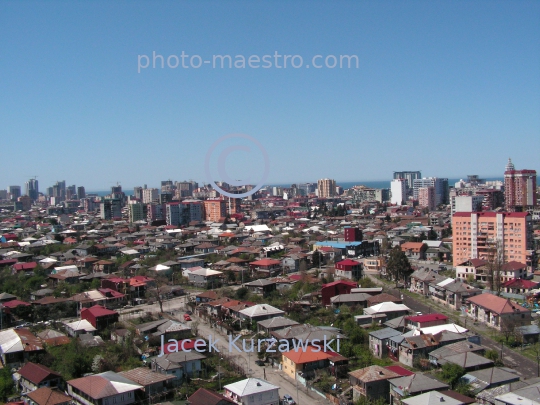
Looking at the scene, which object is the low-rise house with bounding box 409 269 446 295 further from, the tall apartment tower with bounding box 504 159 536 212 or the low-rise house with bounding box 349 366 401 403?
the tall apartment tower with bounding box 504 159 536 212

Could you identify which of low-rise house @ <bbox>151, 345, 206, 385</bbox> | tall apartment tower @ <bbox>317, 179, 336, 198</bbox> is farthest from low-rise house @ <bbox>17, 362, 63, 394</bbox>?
tall apartment tower @ <bbox>317, 179, 336, 198</bbox>

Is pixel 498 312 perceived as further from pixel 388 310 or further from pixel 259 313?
pixel 259 313

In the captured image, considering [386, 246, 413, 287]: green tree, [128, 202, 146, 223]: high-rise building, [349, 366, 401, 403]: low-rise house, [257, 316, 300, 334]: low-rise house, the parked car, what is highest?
[128, 202, 146, 223]: high-rise building

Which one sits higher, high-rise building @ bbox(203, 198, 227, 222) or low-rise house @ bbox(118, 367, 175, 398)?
high-rise building @ bbox(203, 198, 227, 222)

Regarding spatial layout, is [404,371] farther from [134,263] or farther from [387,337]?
[134,263]

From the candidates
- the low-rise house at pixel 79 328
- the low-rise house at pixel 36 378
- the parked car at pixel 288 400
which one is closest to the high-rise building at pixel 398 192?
the low-rise house at pixel 79 328

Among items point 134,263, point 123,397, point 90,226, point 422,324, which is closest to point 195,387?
point 123,397
